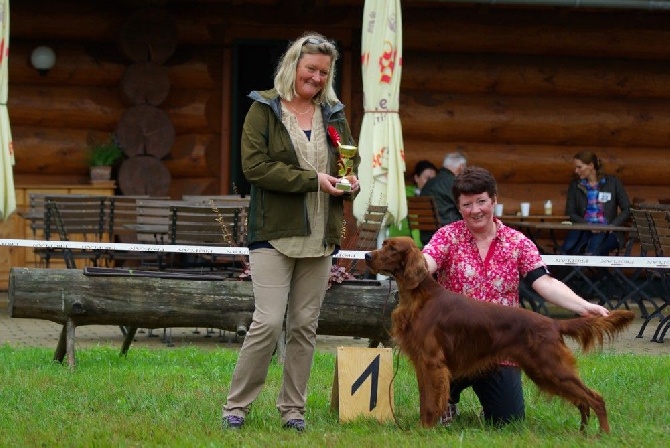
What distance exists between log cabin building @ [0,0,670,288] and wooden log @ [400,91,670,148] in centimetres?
2

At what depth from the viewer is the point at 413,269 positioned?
5.81 m

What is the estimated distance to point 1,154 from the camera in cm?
1095

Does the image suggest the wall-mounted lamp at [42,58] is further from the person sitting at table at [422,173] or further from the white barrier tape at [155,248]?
the person sitting at table at [422,173]

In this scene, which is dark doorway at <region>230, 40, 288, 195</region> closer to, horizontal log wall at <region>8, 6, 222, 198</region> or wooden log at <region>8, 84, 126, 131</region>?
horizontal log wall at <region>8, 6, 222, 198</region>

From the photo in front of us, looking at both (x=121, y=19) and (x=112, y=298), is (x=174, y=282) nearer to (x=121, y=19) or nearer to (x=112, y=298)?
(x=112, y=298)

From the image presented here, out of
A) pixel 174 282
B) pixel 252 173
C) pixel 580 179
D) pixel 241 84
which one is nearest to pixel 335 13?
pixel 241 84

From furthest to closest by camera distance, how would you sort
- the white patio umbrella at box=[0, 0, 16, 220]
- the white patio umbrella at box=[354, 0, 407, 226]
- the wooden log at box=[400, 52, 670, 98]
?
the wooden log at box=[400, 52, 670, 98] → the white patio umbrella at box=[354, 0, 407, 226] → the white patio umbrella at box=[0, 0, 16, 220]

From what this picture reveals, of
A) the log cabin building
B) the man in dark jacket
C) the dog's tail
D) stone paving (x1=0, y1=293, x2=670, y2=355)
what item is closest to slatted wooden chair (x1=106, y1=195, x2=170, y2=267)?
the log cabin building

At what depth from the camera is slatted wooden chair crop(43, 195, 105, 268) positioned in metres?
11.4

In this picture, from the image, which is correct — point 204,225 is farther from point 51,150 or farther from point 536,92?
point 536,92

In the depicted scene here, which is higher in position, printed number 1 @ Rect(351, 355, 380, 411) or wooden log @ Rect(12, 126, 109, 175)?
wooden log @ Rect(12, 126, 109, 175)

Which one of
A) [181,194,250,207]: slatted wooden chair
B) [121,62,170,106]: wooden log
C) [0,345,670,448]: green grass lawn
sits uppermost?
[121,62,170,106]: wooden log

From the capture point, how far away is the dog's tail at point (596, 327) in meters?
5.78

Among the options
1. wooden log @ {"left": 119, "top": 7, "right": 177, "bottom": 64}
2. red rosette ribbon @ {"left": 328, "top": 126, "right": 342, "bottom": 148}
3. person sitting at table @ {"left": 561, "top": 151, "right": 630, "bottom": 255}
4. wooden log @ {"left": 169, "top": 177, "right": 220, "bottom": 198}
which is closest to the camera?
red rosette ribbon @ {"left": 328, "top": 126, "right": 342, "bottom": 148}
